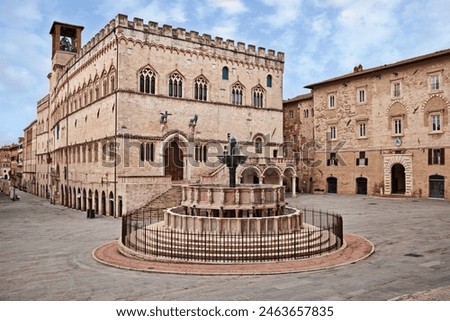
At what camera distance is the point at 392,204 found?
32156mm

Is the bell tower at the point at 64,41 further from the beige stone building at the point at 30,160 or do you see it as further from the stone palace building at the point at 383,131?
the stone palace building at the point at 383,131

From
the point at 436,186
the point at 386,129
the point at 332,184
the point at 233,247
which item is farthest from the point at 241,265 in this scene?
the point at 332,184

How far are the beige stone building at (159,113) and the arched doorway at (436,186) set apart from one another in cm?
1297

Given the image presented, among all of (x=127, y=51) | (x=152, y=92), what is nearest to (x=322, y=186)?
(x=152, y=92)

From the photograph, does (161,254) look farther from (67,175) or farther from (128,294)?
(67,175)

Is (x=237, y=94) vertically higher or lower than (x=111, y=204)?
higher

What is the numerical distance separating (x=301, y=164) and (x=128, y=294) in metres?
39.9

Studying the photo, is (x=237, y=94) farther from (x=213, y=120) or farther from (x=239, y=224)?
(x=239, y=224)

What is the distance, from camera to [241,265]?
12797 millimetres

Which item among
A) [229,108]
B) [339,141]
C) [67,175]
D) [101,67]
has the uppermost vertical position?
[101,67]

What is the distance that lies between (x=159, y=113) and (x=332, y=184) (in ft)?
74.7

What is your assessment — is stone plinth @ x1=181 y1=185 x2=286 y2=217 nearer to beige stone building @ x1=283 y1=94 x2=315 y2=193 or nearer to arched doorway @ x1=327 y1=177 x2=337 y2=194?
→ arched doorway @ x1=327 y1=177 x2=337 y2=194

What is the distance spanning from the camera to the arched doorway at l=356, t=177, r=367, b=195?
135ft

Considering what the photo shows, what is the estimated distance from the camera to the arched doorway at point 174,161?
3388cm
